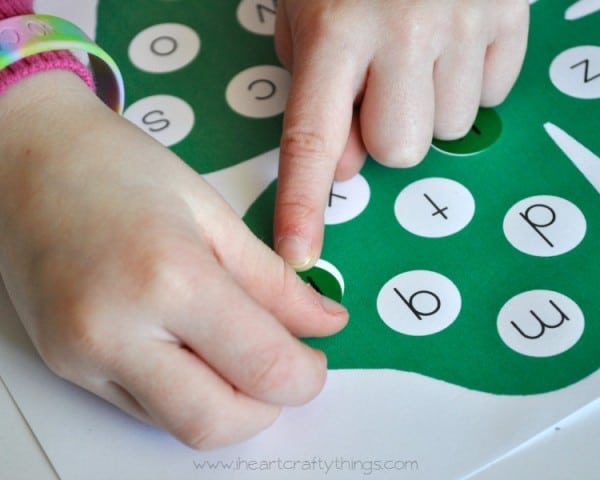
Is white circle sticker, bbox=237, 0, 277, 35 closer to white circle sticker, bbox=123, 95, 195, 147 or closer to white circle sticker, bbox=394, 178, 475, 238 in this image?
white circle sticker, bbox=123, 95, 195, 147

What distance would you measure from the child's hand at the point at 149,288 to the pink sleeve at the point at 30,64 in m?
0.04

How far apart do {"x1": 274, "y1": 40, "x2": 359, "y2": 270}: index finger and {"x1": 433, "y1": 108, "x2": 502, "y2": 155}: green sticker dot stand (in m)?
0.08

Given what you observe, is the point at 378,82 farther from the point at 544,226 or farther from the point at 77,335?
the point at 77,335

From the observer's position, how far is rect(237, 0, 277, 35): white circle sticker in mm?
685

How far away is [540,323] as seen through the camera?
486mm

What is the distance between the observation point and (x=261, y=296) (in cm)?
48

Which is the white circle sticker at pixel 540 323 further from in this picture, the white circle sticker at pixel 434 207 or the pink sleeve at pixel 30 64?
the pink sleeve at pixel 30 64

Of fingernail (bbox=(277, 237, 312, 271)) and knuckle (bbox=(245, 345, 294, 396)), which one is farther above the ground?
fingernail (bbox=(277, 237, 312, 271))

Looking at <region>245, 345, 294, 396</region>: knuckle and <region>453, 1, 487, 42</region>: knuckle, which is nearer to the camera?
<region>245, 345, 294, 396</region>: knuckle

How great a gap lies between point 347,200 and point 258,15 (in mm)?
226

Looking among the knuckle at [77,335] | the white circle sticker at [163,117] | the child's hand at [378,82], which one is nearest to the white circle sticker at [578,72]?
the child's hand at [378,82]

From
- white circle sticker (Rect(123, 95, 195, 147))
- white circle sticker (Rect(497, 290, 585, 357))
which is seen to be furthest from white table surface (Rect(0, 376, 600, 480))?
white circle sticker (Rect(123, 95, 195, 147))

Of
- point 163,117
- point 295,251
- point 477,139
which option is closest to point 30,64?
point 163,117

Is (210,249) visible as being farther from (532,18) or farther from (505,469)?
(532,18)
